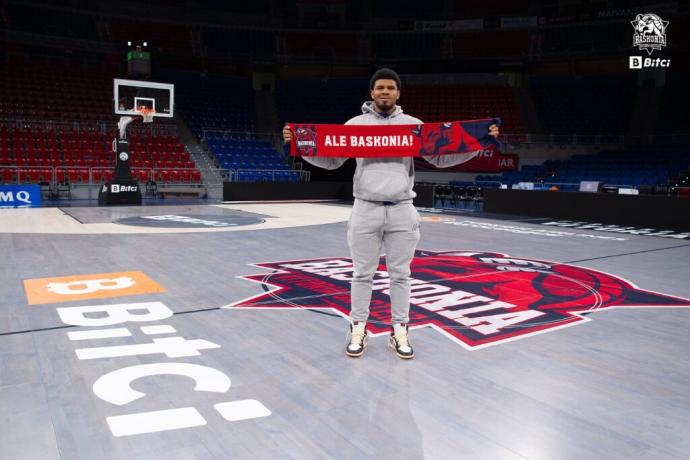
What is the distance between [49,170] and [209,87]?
11.9 meters

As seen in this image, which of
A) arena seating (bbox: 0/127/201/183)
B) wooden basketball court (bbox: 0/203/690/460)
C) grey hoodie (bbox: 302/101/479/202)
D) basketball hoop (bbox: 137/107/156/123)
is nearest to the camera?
wooden basketball court (bbox: 0/203/690/460)

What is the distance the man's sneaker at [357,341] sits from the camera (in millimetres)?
3369

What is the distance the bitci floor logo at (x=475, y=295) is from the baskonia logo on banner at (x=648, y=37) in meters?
17.5

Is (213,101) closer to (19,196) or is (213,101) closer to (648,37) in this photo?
(19,196)

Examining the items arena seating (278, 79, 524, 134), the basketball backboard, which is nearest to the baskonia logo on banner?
arena seating (278, 79, 524, 134)

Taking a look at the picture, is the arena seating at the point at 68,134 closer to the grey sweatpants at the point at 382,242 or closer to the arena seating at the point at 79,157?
the arena seating at the point at 79,157

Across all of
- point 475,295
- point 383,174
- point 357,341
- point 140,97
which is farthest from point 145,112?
point 357,341

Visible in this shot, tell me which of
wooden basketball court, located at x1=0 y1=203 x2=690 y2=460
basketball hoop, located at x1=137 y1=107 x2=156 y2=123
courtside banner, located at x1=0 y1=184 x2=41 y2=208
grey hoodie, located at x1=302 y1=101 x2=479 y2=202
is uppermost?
basketball hoop, located at x1=137 y1=107 x2=156 y2=123

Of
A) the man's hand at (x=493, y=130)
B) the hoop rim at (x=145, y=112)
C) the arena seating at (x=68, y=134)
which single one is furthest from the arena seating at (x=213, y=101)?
the man's hand at (x=493, y=130)

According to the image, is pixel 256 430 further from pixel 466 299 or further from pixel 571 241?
pixel 571 241

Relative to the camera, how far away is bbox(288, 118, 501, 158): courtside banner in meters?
3.39

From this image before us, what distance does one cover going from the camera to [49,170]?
18.0 metres

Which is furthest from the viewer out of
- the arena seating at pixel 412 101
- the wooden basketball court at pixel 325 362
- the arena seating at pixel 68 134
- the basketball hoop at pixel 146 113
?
the arena seating at pixel 412 101

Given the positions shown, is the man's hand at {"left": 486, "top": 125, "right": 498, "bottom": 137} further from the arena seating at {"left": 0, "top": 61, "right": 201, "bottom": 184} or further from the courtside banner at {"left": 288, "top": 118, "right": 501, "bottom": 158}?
the arena seating at {"left": 0, "top": 61, "right": 201, "bottom": 184}
